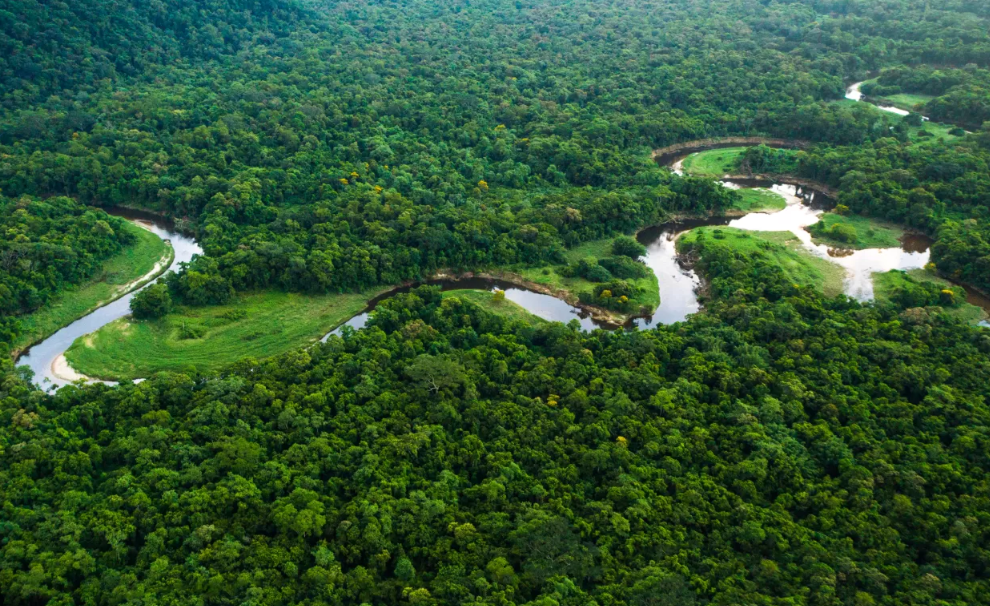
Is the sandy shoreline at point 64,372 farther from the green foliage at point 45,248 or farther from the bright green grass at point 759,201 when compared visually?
the bright green grass at point 759,201

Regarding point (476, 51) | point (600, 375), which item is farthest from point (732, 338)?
point (476, 51)

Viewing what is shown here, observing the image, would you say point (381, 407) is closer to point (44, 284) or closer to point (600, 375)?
point (600, 375)

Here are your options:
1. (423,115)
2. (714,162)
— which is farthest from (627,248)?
(423,115)

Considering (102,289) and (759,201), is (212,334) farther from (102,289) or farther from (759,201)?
(759,201)

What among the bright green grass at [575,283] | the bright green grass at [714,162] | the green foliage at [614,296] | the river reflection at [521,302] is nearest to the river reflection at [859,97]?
the bright green grass at [714,162]

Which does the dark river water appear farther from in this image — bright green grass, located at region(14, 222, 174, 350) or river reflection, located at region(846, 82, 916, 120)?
river reflection, located at region(846, 82, 916, 120)

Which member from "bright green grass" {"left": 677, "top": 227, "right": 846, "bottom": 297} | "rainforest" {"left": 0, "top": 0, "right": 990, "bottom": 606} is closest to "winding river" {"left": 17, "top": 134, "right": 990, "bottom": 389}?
"rainforest" {"left": 0, "top": 0, "right": 990, "bottom": 606}
